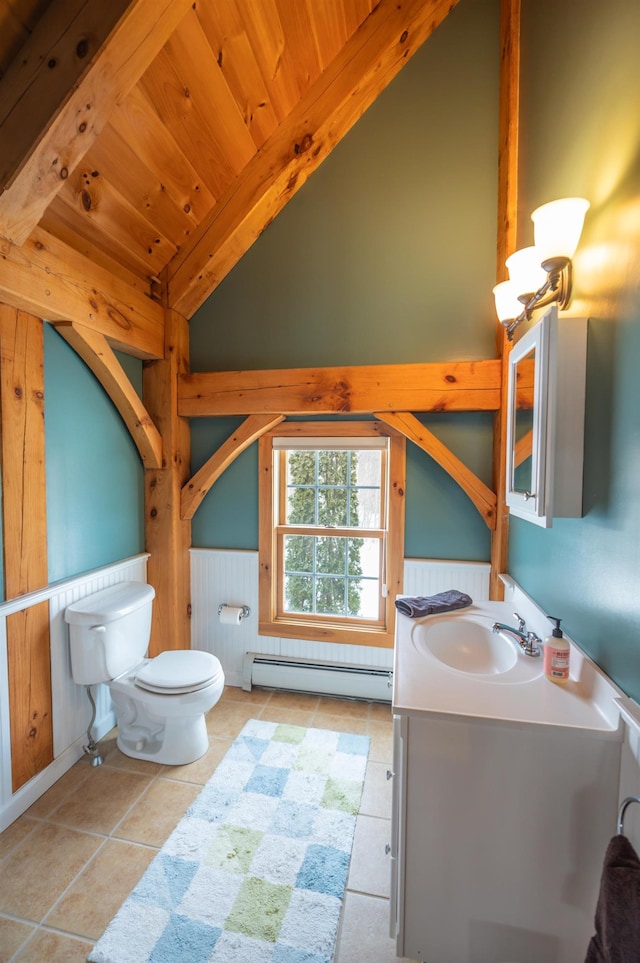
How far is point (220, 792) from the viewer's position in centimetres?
176

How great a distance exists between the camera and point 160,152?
1.77 m

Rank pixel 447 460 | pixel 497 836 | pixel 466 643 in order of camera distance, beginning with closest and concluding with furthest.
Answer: pixel 497 836, pixel 466 643, pixel 447 460

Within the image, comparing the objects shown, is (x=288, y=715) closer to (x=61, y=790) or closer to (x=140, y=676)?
(x=140, y=676)

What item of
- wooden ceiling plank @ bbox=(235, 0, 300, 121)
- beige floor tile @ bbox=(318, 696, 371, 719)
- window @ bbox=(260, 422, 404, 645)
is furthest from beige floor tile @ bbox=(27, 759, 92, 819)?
wooden ceiling plank @ bbox=(235, 0, 300, 121)

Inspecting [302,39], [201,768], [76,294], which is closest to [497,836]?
[201,768]

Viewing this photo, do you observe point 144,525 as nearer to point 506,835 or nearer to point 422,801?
point 422,801

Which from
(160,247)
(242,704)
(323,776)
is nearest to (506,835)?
(323,776)

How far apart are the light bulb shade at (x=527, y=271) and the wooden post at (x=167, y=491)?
1.81 meters

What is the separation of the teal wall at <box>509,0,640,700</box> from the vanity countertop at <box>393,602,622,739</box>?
69 millimetres

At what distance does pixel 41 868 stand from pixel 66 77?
2615 mm

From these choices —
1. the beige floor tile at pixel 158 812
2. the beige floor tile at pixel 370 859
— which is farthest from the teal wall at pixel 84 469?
the beige floor tile at pixel 370 859

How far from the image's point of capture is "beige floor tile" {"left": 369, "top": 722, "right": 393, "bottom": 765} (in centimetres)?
198

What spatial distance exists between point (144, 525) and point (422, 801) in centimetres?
204

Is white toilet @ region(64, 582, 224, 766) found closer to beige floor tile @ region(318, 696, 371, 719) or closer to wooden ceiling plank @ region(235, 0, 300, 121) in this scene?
beige floor tile @ region(318, 696, 371, 719)
